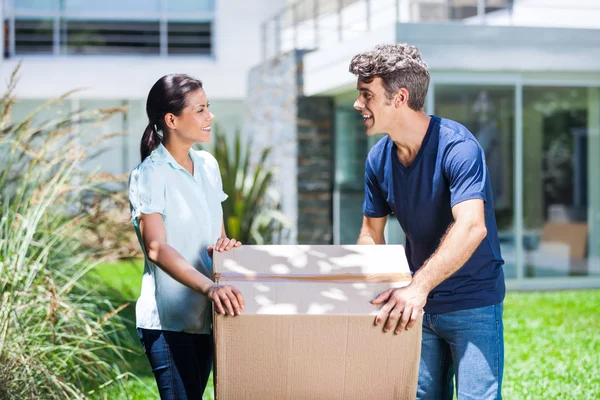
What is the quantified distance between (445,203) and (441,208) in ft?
0.07

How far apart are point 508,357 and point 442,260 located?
4.03m

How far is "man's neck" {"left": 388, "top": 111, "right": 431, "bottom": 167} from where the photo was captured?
298cm

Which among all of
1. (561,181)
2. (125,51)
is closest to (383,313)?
(561,181)

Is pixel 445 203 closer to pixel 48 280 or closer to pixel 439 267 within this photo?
pixel 439 267

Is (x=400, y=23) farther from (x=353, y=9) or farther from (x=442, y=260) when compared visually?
(x=442, y=260)

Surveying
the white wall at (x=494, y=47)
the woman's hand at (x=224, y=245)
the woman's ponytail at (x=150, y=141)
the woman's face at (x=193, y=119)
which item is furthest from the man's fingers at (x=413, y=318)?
the white wall at (x=494, y=47)

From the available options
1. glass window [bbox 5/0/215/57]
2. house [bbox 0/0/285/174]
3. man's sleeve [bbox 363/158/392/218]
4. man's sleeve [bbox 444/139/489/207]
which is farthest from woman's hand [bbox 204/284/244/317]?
glass window [bbox 5/0/215/57]

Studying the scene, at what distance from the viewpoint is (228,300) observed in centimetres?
247

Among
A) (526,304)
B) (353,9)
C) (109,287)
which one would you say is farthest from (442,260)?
(353,9)

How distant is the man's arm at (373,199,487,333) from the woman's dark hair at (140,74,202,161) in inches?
36.9

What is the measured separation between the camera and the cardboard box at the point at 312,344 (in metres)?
2.47

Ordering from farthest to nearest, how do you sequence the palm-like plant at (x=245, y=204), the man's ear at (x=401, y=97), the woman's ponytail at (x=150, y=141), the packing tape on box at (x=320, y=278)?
1. the palm-like plant at (x=245, y=204)
2. the woman's ponytail at (x=150, y=141)
3. the man's ear at (x=401, y=97)
4. the packing tape on box at (x=320, y=278)

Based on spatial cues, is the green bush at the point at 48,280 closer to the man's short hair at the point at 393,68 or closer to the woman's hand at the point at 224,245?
the woman's hand at the point at 224,245

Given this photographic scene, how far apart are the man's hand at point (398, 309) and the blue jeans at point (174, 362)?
726 millimetres
